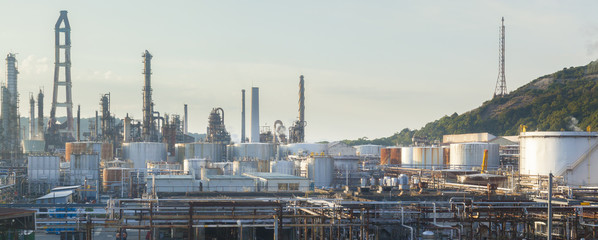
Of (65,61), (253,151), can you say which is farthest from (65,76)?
(253,151)

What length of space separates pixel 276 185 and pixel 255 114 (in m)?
58.1

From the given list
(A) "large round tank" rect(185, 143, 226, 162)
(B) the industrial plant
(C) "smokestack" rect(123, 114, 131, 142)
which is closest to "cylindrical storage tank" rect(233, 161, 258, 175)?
(B) the industrial plant

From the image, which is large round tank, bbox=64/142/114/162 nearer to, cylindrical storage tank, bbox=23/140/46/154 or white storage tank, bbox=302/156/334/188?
white storage tank, bbox=302/156/334/188

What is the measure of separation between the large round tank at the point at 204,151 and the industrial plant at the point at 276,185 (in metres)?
0.14

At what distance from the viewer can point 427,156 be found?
242 feet

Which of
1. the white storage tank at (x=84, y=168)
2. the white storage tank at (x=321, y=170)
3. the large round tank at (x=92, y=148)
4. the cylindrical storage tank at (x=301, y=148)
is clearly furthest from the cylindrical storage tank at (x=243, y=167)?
the cylindrical storage tank at (x=301, y=148)

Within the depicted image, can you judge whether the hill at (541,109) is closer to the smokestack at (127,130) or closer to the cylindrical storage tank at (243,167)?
the cylindrical storage tank at (243,167)

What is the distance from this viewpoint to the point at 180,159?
8881cm

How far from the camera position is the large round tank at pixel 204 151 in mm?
84438

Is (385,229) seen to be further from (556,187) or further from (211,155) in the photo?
(211,155)

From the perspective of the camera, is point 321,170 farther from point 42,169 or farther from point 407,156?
point 42,169

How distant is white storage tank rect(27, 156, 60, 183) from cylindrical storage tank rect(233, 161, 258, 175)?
1806 centimetres

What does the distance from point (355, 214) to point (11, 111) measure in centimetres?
8567

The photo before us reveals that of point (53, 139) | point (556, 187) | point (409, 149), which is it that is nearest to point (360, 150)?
point (409, 149)
